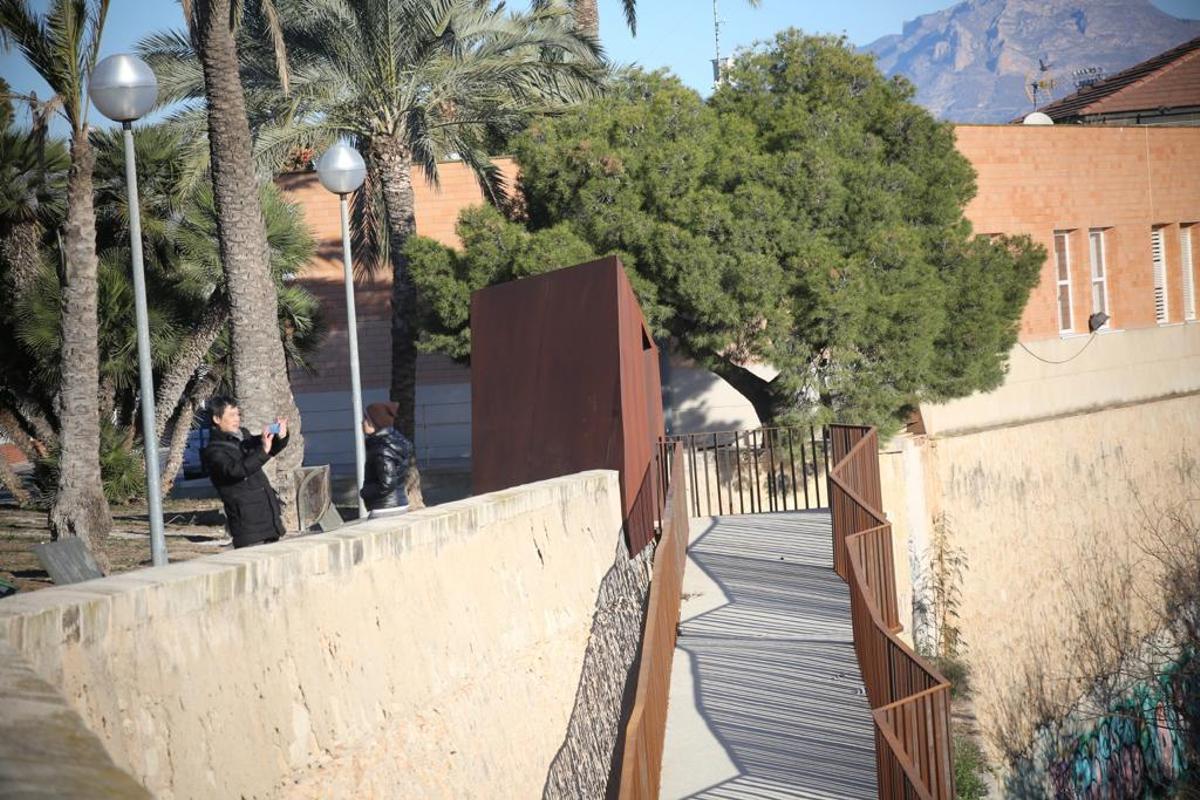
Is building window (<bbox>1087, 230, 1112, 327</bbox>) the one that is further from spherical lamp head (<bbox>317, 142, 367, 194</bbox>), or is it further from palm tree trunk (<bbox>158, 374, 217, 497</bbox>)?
spherical lamp head (<bbox>317, 142, 367, 194</bbox>)

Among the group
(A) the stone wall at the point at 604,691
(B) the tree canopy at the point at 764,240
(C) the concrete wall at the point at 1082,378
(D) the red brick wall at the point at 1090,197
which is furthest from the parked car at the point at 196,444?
(A) the stone wall at the point at 604,691

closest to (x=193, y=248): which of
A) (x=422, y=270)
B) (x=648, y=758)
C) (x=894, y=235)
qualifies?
(x=422, y=270)

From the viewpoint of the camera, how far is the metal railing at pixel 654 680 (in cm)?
622

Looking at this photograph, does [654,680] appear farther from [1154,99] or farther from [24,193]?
[1154,99]

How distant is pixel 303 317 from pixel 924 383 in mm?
10820

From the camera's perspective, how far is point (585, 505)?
33.9 feet

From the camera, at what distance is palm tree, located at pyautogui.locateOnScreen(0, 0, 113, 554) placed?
45.2ft

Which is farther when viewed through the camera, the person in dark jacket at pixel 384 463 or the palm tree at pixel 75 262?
the palm tree at pixel 75 262

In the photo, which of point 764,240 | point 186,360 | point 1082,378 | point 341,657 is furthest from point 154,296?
point 1082,378

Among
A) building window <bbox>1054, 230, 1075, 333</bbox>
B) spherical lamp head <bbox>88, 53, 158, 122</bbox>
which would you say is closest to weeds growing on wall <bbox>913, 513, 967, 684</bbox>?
building window <bbox>1054, 230, 1075, 333</bbox>

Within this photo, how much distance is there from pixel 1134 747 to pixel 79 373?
16985mm

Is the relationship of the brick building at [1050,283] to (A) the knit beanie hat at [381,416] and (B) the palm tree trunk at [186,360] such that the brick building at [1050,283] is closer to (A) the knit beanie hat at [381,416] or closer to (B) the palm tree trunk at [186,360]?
(B) the palm tree trunk at [186,360]

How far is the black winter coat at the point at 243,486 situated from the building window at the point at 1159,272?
1091 inches

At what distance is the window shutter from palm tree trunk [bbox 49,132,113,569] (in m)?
25.4
